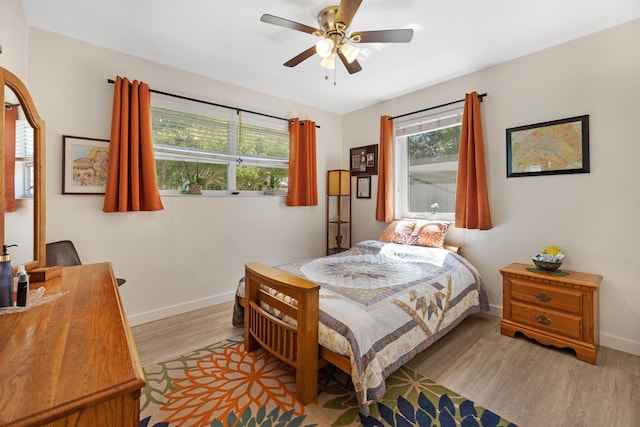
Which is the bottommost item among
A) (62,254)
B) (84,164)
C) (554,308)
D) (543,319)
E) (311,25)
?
(543,319)

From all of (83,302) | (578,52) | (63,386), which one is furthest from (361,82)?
(63,386)

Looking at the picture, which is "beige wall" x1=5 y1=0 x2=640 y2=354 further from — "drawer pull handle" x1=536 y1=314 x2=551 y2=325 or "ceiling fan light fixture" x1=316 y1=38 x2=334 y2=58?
"ceiling fan light fixture" x1=316 y1=38 x2=334 y2=58

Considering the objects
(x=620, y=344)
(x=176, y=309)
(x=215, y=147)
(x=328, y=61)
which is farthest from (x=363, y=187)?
(x=620, y=344)

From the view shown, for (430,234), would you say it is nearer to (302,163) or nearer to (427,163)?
(427,163)

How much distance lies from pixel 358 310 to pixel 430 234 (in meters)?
1.71

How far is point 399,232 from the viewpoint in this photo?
10.9 ft

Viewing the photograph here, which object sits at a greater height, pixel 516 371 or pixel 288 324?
pixel 288 324

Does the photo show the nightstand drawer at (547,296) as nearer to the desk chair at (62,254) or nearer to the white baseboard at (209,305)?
the white baseboard at (209,305)

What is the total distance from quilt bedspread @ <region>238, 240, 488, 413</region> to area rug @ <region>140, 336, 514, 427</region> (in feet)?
0.63

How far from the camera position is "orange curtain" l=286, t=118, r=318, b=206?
3.72 m

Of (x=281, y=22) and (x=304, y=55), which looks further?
(x=304, y=55)

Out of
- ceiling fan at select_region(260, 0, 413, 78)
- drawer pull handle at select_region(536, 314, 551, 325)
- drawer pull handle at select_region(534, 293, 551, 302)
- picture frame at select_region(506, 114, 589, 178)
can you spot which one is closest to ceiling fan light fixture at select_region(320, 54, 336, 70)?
ceiling fan at select_region(260, 0, 413, 78)

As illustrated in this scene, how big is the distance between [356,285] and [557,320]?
1.64 m

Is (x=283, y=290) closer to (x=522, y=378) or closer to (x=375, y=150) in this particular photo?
(x=522, y=378)
